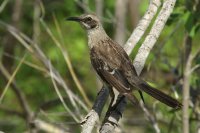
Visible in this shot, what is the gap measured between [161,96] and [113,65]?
77cm

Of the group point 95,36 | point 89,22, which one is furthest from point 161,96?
point 89,22

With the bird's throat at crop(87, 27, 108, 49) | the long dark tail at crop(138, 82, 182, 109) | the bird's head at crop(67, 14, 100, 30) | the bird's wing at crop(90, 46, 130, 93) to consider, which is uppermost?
the bird's head at crop(67, 14, 100, 30)

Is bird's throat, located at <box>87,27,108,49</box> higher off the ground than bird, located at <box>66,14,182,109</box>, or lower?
higher

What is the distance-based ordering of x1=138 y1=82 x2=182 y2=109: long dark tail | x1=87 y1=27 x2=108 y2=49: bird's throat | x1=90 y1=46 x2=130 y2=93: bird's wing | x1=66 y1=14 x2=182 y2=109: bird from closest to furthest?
x1=138 y1=82 x2=182 y2=109: long dark tail → x1=66 y1=14 x2=182 y2=109: bird → x1=90 y1=46 x2=130 y2=93: bird's wing → x1=87 y1=27 x2=108 y2=49: bird's throat

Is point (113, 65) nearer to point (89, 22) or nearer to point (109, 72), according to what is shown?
point (109, 72)

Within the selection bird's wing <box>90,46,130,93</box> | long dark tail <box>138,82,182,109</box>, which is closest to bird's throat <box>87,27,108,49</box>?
bird's wing <box>90,46,130,93</box>

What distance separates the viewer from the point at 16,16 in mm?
9367

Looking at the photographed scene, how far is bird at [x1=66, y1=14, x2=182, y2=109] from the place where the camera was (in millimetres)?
5117

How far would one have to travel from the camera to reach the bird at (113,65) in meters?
5.12

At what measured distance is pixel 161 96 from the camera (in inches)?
196

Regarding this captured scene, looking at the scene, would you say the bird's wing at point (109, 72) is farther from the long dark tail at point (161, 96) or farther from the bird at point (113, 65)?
the long dark tail at point (161, 96)

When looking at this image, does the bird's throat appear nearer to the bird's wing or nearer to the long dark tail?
the bird's wing

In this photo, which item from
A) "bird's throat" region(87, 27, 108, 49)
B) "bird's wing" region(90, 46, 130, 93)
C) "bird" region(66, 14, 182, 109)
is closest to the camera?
"bird" region(66, 14, 182, 109)

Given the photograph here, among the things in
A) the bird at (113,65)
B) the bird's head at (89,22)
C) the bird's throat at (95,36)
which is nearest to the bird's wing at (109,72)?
the bird at (113,65)
